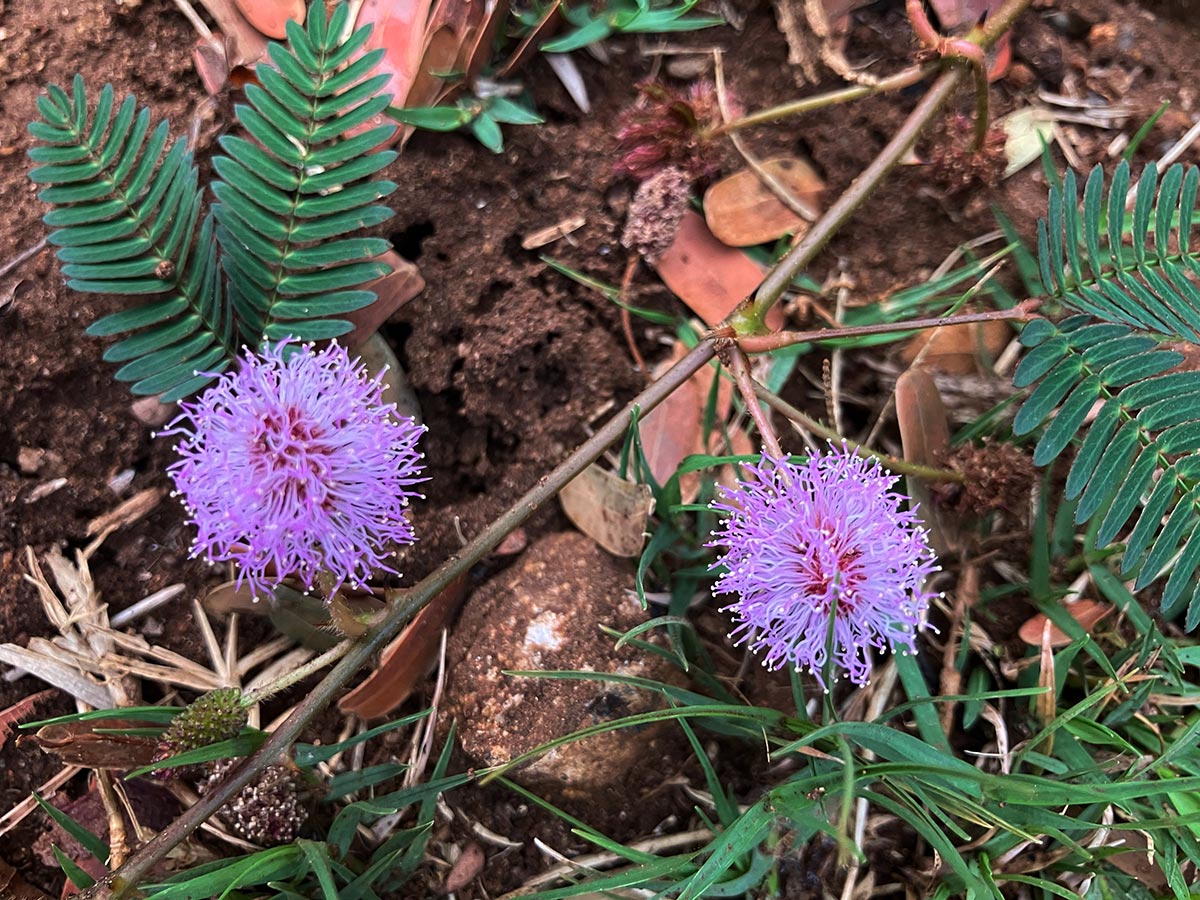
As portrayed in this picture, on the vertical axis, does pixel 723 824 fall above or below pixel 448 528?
below

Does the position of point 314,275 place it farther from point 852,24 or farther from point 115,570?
point 852,24

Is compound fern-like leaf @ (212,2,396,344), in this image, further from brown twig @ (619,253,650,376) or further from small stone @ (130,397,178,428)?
brown twig @ (619,253,650,376)

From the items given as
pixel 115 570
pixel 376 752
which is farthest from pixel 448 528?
pixel 115 570

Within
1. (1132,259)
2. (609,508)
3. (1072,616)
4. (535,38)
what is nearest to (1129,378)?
(1132,259)

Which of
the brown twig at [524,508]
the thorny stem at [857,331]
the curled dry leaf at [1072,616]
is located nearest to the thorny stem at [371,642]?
the brown twig at [524,508]

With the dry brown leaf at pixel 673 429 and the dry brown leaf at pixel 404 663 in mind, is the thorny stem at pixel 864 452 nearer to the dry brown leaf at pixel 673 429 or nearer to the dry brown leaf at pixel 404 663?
the dry brown leaf at pixel 673 429

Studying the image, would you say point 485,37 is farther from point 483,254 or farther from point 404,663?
point 404,663
